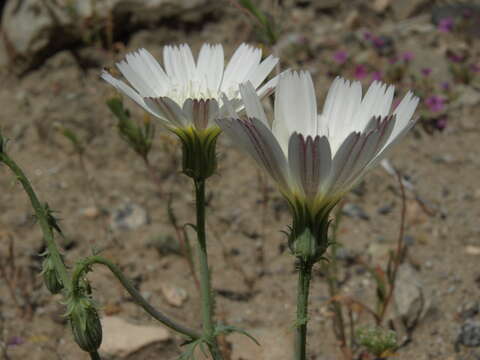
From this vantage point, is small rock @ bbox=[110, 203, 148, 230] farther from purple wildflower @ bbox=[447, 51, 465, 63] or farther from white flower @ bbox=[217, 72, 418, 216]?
purple wildflower @ bbox=[447, 51, 465, 63]

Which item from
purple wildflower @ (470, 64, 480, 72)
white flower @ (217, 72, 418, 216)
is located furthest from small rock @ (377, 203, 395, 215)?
white flower @ (217, 72, 418, 216)

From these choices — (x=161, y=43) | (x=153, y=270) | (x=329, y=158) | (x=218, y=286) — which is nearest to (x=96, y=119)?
(x=161, y=43)

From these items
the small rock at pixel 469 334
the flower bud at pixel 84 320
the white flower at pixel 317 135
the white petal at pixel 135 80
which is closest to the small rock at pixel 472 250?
the small rock at pixel 469 334

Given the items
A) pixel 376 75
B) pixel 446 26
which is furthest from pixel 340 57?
pixel 446 26

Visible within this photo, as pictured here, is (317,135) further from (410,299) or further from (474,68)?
(474,68)

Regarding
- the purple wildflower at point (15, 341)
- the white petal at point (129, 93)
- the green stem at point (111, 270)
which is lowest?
the green stem at point (111, 270)

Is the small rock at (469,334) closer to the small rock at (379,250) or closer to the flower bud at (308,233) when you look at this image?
the small rock at (379,250)

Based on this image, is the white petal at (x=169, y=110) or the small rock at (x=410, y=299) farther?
the small rock at (x=410, y=299)
